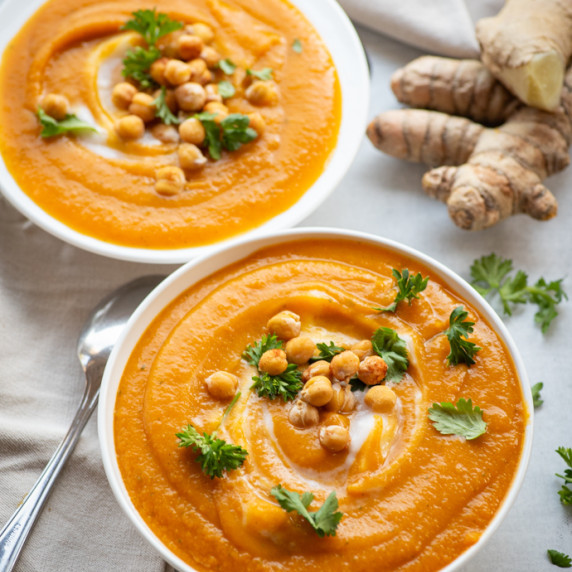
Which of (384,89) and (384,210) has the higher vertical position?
(384,89)

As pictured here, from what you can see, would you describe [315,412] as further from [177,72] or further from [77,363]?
[177,72]

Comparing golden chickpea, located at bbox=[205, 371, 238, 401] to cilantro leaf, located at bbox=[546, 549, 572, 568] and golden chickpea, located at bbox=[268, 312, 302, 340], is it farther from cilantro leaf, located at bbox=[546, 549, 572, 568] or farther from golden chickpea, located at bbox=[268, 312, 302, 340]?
cilantro leaf, located at bbox=[546, 549, 572, 568]

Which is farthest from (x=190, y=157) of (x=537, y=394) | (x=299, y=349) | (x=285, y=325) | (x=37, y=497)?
(x=537, y=394)

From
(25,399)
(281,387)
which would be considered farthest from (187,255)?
(25,399)

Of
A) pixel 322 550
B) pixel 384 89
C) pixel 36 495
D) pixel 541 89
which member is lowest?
pixel 36 495

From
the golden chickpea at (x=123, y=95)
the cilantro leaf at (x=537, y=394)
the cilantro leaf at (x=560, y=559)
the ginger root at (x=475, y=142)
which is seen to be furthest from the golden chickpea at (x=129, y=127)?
the cilantro leaf at (x=560, y=559)

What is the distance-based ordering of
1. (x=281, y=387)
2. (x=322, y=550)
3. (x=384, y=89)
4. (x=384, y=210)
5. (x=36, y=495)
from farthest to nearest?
(x=384, y=89)
(x=384, y=210)
(x=36, y=495)
(x=281, y=387)
(x=322, y=550)

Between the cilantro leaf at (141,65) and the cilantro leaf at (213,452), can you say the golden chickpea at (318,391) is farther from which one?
the cilantro leaf at (141,65)

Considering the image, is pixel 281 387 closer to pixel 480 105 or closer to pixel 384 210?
pixel 384 210
